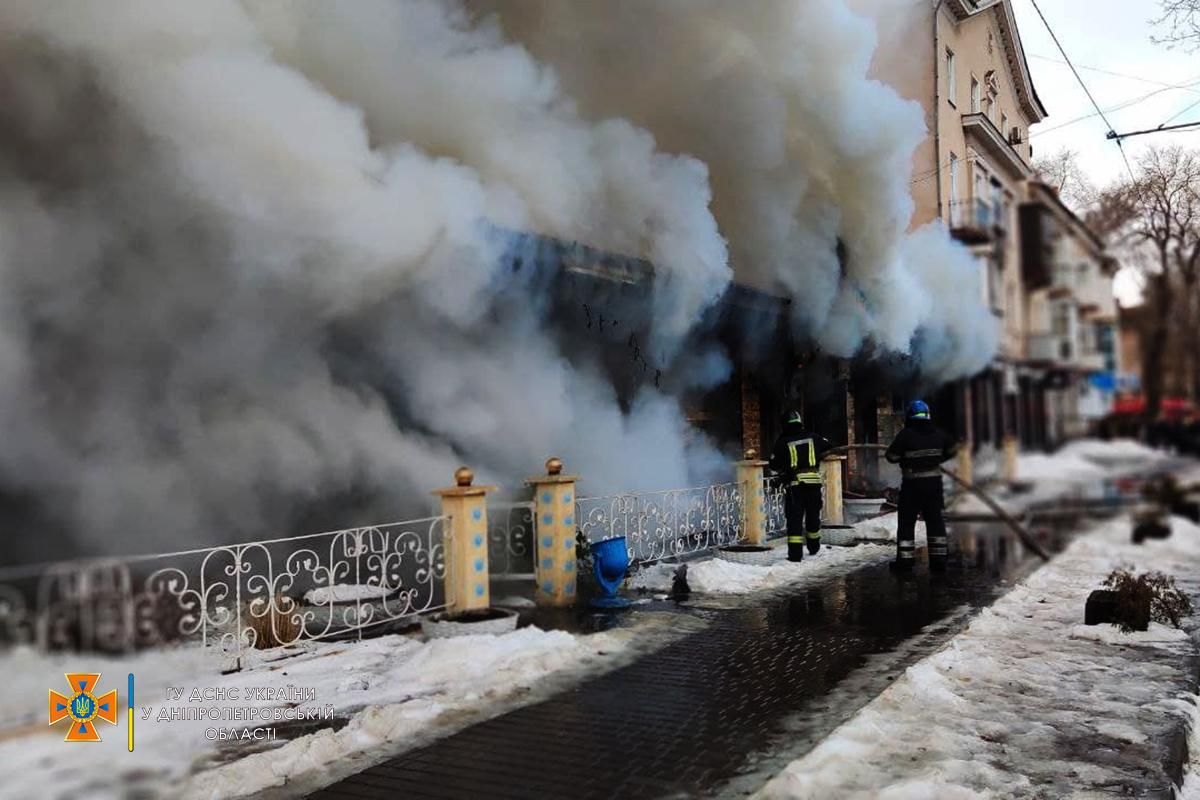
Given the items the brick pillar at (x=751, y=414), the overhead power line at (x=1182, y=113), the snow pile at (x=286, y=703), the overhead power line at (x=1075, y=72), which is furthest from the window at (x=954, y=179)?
the snow pile at (x=286, y=703)

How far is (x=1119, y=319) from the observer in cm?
409

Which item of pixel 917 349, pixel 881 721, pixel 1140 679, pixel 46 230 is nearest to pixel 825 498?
pixel 917 349

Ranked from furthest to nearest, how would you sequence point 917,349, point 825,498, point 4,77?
point 825,498
point 917,349
point 4,77

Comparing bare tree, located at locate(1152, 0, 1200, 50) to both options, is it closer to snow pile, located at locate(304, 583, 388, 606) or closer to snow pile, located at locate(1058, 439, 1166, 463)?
snow pile, located at locate(1058, 439, 1166, 463)

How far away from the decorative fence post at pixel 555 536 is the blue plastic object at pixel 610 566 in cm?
22

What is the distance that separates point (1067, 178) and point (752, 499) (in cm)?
403

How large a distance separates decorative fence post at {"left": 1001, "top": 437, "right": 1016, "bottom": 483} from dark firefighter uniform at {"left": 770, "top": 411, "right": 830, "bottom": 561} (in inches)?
86.5

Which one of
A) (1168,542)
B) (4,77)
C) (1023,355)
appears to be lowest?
(1168,542)

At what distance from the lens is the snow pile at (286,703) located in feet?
11.1

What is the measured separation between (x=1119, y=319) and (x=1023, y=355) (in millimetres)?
749

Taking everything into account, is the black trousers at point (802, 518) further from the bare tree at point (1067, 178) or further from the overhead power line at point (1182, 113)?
the overhead power line at point (1182, 113)

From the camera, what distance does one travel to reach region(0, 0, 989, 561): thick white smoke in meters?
4.79

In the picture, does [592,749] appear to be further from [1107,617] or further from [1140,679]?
[1107,617]

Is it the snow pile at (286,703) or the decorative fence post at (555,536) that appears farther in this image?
the decorative fence post at (555,536)
